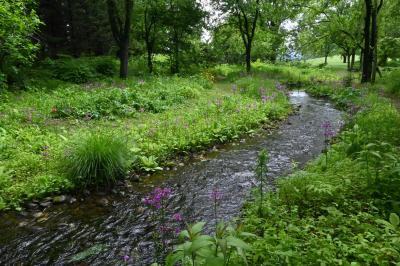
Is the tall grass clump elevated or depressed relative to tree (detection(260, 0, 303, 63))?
depressed

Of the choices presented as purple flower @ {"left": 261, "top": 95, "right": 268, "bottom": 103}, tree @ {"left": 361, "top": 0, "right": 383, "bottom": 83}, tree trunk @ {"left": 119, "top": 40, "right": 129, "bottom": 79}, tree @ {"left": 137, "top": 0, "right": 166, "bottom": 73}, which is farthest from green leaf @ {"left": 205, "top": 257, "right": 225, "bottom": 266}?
tree @ {"left": 137, "top": 0, "right": 166, "bottom": 73}

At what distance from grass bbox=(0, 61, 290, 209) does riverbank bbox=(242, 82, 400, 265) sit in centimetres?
393

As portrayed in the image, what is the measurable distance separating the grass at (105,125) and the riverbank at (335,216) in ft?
12.9

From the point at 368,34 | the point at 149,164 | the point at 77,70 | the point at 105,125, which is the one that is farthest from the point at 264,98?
the point at 77,70

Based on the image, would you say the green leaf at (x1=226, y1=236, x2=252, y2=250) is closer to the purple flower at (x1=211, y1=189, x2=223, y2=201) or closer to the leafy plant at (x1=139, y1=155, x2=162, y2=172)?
the purple flower at (x1=211, y1=189, x2=223, y2=201)

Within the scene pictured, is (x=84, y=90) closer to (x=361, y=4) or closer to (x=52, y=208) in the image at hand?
(x=52, y=208)

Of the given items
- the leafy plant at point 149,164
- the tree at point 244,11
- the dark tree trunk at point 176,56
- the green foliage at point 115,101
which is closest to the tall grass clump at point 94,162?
the leafy plant at point 149,164

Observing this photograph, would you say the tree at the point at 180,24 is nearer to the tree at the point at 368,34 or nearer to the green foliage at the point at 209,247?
the tree at the point at 368,34

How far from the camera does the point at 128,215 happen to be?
6.38 metres

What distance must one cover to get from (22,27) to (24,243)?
8.90 m

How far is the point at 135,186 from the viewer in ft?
25.4

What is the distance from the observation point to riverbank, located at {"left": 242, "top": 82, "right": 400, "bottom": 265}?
361 cm

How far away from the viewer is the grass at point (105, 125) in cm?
730

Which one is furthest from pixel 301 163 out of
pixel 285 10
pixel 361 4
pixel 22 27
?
pixel 361 4
